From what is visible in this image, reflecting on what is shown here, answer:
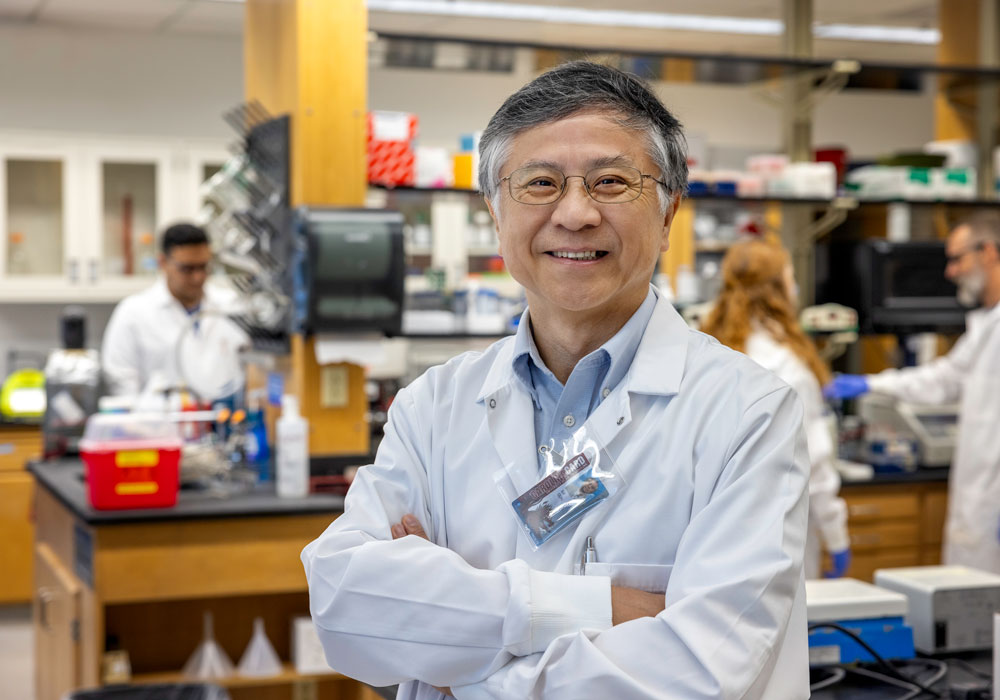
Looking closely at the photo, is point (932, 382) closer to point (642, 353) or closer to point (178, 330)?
point (178, 330)

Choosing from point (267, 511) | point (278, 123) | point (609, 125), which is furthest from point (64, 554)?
point (609, 125)

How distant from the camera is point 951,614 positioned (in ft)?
6.56

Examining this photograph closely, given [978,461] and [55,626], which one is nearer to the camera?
[55,626]

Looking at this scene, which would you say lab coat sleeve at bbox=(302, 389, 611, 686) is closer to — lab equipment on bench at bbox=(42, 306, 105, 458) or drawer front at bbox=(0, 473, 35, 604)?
lab equipment on bench at bbox=(42, 306, 105, 458)

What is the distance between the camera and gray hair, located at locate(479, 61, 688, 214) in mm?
1398

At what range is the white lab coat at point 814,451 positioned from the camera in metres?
3.45

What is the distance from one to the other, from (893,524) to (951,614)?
266 cm

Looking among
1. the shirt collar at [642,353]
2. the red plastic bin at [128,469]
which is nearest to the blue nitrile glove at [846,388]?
the red plastic bin at [128,469]

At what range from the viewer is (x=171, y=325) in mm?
5277

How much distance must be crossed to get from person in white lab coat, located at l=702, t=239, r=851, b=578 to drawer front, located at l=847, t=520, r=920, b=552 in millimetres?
885

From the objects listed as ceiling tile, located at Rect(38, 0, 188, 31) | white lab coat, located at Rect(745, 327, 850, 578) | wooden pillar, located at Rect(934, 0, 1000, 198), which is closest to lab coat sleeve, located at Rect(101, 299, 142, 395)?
ceiling tile, located at Rect(38, 0, 188, 31)

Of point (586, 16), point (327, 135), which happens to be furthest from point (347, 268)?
point (586, 16)

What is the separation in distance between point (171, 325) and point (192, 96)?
2.42 m

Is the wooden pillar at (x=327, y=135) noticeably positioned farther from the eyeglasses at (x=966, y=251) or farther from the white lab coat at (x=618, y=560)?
the eyeglasses at (x=966, y=251)
